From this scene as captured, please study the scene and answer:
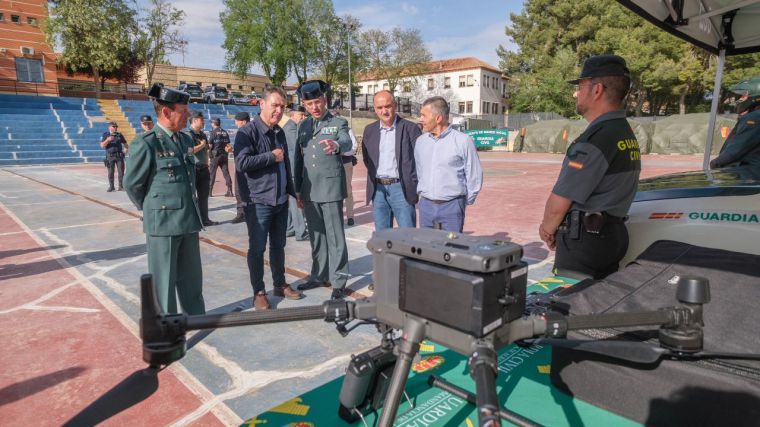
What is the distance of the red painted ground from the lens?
8.36 feet

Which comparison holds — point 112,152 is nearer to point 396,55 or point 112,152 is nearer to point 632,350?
point 632,350

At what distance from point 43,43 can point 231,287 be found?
148 ft

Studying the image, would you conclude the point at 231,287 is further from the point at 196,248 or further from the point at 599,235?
the point at 599,235

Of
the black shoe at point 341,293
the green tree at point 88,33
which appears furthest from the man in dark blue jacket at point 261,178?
the green tree at point 88,33

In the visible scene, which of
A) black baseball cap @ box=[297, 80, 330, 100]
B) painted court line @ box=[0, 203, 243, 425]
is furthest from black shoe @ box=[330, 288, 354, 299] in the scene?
black baseball cap @ box=[297, 80, 330, 100]

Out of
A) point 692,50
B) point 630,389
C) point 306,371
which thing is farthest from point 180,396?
point 692,50

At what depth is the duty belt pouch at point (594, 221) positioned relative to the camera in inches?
100

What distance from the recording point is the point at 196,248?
353 cm

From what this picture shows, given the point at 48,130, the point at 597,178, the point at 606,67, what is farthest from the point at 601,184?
the point at 48,130

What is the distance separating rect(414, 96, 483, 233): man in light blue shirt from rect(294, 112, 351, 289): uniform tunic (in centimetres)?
85

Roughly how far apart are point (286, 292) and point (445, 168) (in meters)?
2.01

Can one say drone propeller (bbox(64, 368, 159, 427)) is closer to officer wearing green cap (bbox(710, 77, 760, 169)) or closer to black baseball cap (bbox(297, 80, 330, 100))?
black baseball cap (bbox(297, 80, 330, 100))

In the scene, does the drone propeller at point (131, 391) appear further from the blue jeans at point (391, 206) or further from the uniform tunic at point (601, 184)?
the blue jeans at point (391, 206)

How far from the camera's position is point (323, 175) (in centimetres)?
432
